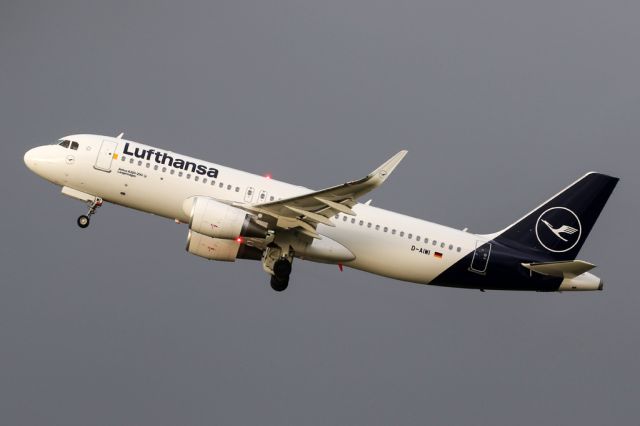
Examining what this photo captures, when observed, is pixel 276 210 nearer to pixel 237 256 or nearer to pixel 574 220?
pixel 237 256

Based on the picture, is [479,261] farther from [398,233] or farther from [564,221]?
[564,221]

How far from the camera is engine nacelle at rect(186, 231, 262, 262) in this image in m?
54.1

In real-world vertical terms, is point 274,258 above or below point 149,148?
below

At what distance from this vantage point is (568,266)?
54.2 m

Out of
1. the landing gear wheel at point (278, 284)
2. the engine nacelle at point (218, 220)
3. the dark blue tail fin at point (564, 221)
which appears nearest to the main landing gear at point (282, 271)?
the landing gear wheel at point (278, 284)

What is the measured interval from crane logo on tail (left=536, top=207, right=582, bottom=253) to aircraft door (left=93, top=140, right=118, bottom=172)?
66.6 feet

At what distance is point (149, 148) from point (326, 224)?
30.0 ft

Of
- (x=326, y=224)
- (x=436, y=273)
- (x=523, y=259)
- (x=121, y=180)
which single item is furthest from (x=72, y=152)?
(x=523, y=259)

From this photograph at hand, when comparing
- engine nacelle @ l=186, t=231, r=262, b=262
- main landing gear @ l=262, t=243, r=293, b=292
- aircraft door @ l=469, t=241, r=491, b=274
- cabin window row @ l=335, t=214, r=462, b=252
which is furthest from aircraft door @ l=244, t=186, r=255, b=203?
aircraft door @ l=469, t=241, r=491, b=274

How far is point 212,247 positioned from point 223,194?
7.99 feet

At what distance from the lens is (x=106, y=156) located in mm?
55062

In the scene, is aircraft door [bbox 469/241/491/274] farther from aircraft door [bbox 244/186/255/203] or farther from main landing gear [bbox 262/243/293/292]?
aircraft door [bbox 244/186/255/203]

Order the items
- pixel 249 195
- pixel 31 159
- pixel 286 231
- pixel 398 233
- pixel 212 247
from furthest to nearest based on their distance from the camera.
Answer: pixel 31 159, pixel 398 233, pixel 249 195, pixel 212 247, pixel 286 231

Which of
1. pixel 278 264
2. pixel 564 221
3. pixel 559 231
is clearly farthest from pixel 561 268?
pixel 278 264
